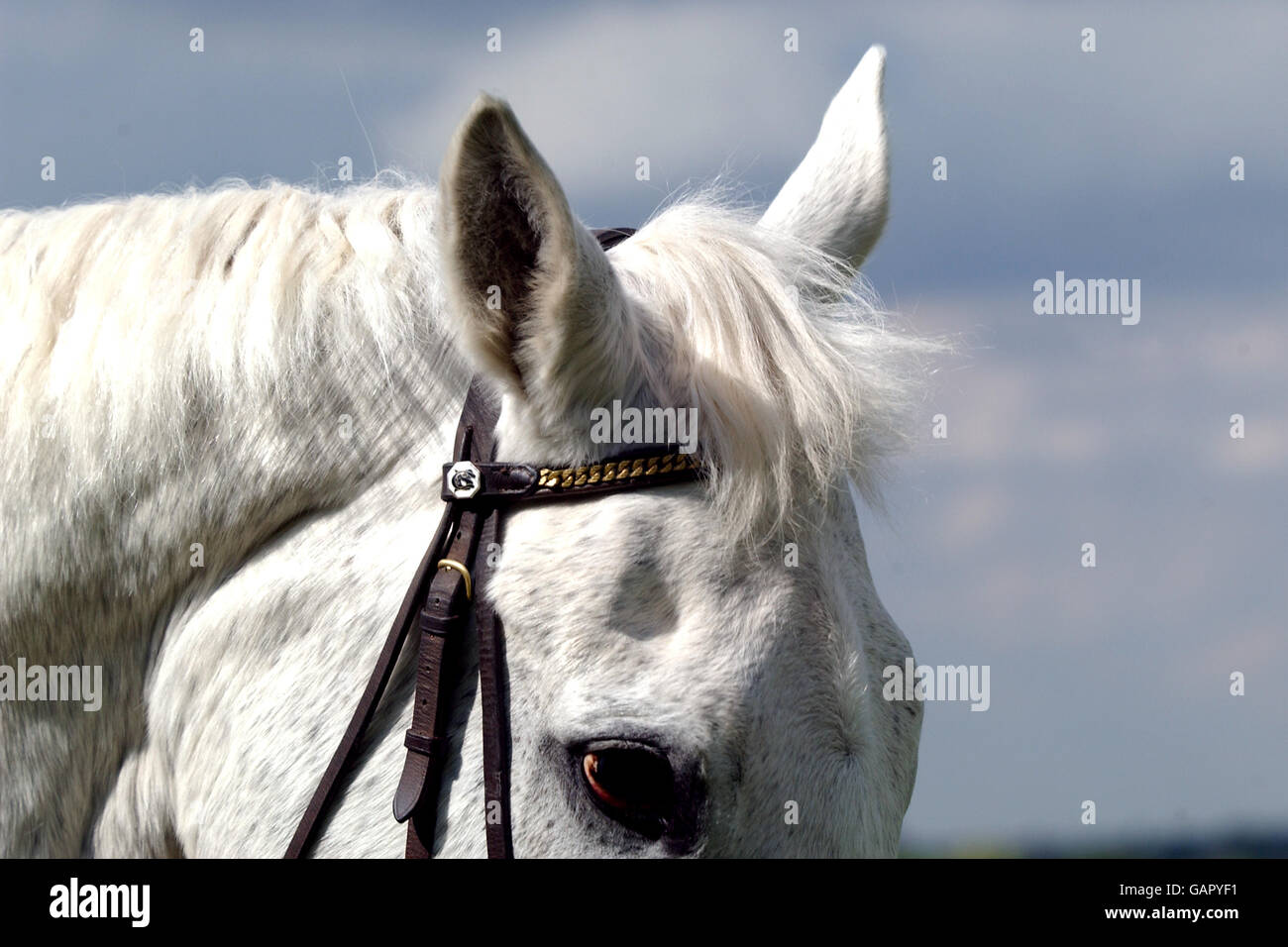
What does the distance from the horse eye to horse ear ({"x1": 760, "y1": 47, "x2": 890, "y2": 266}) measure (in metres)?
1.51

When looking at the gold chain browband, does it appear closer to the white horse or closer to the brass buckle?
the white horse

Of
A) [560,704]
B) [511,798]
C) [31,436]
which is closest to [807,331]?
[560,704]

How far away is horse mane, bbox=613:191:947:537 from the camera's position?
226 centimetres

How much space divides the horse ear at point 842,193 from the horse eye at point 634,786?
151 cm

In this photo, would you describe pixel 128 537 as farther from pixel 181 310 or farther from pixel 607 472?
pixel 607 472

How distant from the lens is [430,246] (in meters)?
2.55

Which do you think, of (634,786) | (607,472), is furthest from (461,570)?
(634,786)

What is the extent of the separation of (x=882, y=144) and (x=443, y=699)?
1.92 m

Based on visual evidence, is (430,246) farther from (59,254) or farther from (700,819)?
(700,819)

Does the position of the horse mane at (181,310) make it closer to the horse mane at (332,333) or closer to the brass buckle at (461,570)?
the horse mane at (332,333)

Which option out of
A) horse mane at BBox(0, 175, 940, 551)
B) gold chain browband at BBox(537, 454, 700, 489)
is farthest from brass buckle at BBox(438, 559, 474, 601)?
horse mane at BBox(0, 175, 940, 551)

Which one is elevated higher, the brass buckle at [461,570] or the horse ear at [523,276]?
the horse ear at [523,276]

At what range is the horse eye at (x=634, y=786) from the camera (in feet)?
6.63

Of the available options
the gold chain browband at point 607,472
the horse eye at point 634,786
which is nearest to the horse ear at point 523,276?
the gold chain browband at point 607,472
